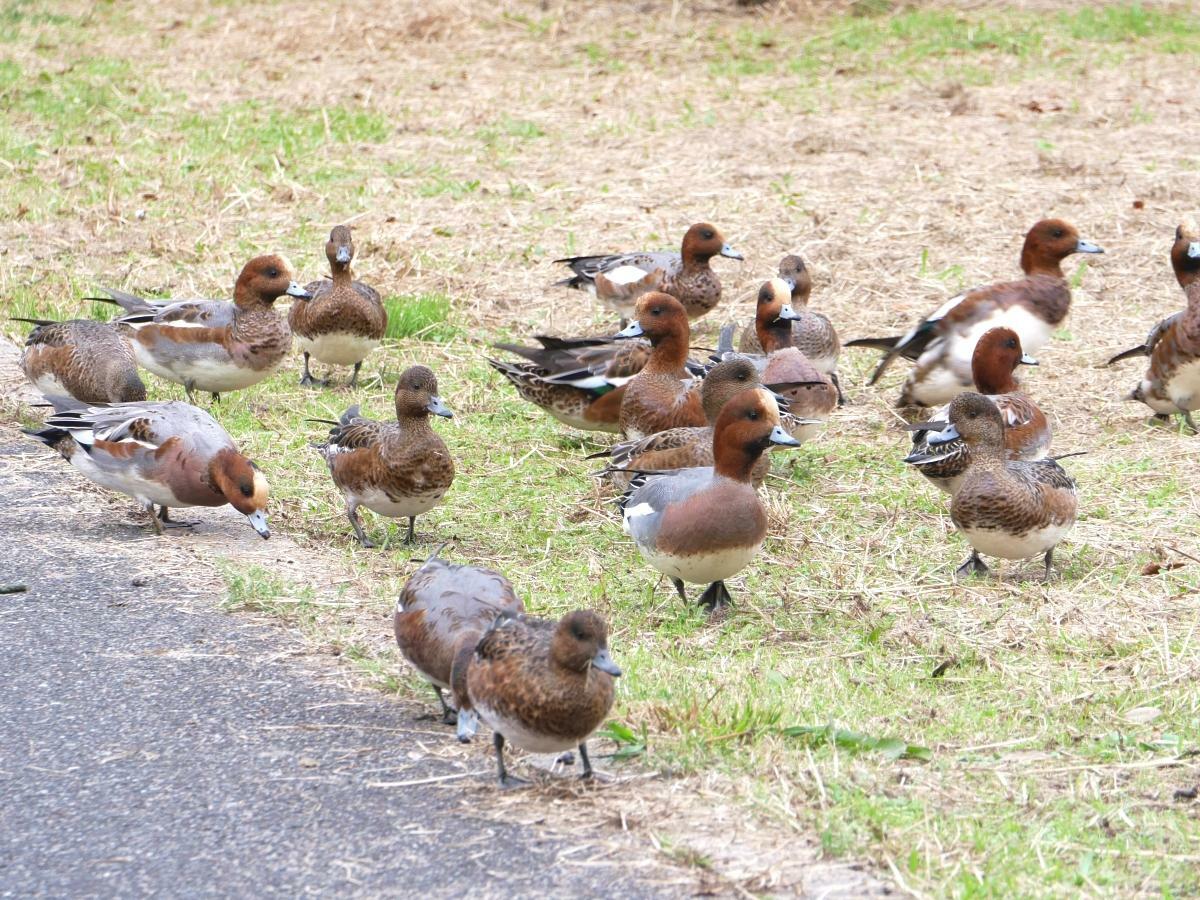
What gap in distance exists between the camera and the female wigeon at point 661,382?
7289 mm

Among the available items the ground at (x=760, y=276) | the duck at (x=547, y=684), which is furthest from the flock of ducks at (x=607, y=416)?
the ground at (x=760, y=276)

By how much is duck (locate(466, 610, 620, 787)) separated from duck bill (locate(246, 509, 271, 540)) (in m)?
2.23

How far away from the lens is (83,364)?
7656 mm

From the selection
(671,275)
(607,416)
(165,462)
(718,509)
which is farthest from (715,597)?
(671,275)

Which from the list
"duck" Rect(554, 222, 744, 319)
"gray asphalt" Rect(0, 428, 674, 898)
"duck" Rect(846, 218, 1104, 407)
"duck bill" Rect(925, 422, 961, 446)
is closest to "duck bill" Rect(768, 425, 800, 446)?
"duck bill" Rect(925, 422, 961, 446)

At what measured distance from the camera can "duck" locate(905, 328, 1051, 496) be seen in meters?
6.48

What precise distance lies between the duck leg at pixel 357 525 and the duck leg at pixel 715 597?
1458 mm

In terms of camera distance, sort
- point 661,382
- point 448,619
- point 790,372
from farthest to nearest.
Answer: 1. point 790,372
2. point 661,382
3. point 448,619

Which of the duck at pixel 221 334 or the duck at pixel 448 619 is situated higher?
the duck at pixel 448 619

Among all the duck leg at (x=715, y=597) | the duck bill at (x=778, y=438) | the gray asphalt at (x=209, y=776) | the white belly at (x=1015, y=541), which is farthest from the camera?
the white belly at (x=1015, y=541)

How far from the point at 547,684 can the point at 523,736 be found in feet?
0.59

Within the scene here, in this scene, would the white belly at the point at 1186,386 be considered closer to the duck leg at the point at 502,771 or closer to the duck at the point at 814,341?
the duck at the point at 814,341

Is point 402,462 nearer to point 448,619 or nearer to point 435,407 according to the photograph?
point 435,407

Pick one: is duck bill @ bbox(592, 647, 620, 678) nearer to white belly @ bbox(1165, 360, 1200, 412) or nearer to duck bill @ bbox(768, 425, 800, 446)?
duck bill @ bbox(768, 425, 800, 446)
